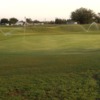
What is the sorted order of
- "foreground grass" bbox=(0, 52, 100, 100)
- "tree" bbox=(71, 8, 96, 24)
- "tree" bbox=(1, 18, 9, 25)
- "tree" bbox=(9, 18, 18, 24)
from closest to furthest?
"foreground grass" bbox=(0, 52, 100, 100) < "tree" bbox=(71, 8, 96, 24) < "tree" bbox=(9, 18, 18, 24) < "tree" bbox=(1, 18, 9, 25)

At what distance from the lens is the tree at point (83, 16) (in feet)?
325

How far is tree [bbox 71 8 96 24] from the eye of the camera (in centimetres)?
9906

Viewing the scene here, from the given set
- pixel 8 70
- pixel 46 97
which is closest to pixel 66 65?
pixel 8 70

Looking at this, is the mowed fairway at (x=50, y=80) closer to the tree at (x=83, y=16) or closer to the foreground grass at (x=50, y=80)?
the foreground grass at (x=50, y=80)

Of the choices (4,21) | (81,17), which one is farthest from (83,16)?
(4,21)

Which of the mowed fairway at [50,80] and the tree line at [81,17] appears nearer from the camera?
the mowed fairway at [50,80]

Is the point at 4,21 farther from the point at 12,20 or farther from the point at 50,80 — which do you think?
the point at 50,80

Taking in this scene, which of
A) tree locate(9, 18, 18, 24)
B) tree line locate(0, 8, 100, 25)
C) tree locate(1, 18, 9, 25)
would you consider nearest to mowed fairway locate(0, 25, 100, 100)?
tree line locate(0, 8, 100, 25)

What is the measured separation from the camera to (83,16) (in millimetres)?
99062

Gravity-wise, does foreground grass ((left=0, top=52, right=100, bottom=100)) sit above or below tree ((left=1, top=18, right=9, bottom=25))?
above

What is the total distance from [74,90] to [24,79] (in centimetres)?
171

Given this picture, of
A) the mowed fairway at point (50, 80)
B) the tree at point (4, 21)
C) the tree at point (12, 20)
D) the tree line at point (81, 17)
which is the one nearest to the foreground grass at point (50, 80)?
the mowed fairway at point (50, 80)

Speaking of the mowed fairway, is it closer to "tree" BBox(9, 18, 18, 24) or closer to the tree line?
the tree line

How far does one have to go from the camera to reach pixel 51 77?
1118 cm
